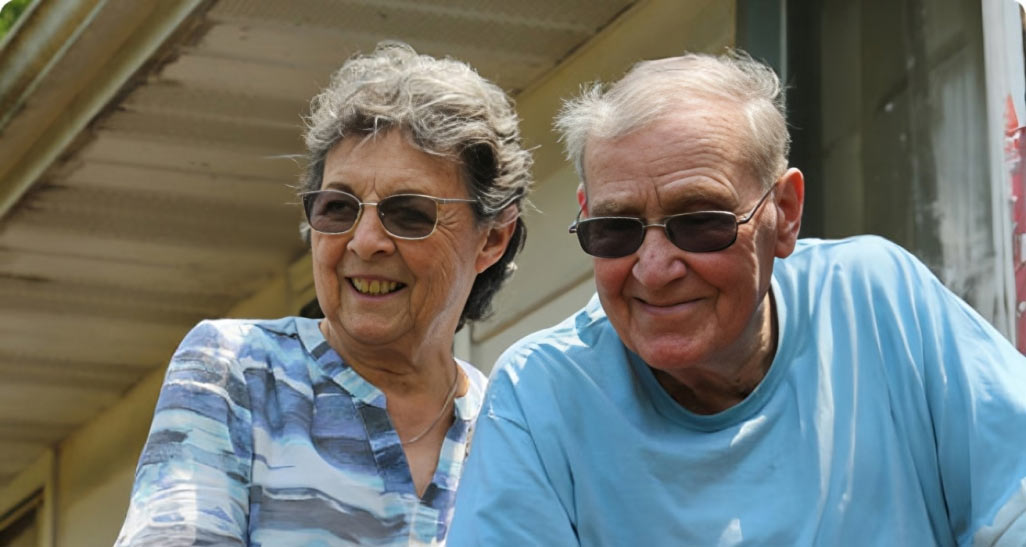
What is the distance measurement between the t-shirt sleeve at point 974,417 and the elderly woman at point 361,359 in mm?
1010

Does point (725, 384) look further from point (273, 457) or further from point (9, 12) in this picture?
point (9, 12)

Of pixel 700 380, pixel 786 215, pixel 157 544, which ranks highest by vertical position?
pixel 786 215

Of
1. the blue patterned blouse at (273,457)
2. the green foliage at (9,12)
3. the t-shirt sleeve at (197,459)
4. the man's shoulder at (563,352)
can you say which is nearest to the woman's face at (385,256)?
the blue patterned blouse at (273,457)

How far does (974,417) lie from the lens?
3184mm

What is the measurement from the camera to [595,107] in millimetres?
3395

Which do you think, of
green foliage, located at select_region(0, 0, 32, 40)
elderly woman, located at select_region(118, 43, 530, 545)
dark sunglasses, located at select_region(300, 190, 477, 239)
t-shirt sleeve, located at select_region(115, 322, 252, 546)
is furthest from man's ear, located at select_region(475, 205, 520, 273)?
green foliage, located at select_region(0, 0, 32, 40)

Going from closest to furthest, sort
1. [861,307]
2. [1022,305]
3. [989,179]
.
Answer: [861,307] → [1022,305] → [989,179]

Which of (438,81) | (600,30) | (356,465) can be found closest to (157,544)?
(356,465)

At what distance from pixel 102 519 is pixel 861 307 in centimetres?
721

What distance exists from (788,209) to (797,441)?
15.8 inches

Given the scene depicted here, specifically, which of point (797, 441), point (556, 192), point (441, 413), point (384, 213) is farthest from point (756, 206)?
point (556, 192)

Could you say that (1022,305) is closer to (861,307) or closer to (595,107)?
(861,307)

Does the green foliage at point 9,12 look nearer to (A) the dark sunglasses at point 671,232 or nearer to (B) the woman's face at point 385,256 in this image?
(B) the woman's face at point 385,256

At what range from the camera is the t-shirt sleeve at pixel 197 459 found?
359cm
